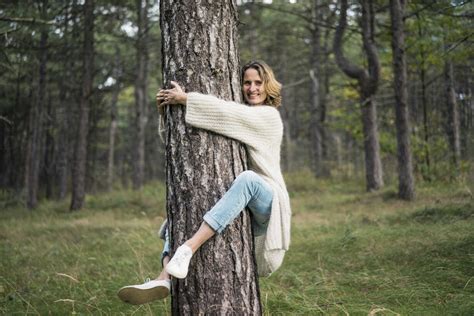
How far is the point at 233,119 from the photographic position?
3.00 metres

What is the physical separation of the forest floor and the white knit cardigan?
1.40 ft

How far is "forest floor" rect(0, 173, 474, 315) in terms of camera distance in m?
3.75

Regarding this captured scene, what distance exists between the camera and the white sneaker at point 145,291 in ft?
9.55

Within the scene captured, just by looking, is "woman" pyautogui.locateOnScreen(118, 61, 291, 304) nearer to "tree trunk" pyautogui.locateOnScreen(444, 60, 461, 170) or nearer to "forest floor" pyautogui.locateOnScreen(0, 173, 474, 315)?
A: "forest floor" pyautogui.locateOnScreen(0, 173, 474, 315)

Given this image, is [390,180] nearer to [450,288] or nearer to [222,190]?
[450,288]

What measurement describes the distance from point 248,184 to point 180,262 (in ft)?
2.37

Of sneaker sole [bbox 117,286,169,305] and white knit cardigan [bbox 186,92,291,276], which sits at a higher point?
white knit cardigan [bbox 186,92,291,276]

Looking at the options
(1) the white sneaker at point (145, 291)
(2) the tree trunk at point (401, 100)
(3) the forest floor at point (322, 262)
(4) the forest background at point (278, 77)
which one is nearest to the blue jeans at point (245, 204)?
(1) the white sneaker at point (145, 291)

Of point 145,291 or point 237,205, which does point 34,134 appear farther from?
point 237,205

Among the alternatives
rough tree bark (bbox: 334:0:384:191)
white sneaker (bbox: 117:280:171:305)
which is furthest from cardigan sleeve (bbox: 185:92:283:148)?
rough tree bark (bbox: 334:0:384:191)

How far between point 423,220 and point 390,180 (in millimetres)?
6834

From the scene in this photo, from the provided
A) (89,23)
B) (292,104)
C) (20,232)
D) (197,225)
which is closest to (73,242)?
(20,232)

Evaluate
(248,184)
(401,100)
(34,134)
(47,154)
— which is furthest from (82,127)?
(248,184)

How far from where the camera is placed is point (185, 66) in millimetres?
2918
